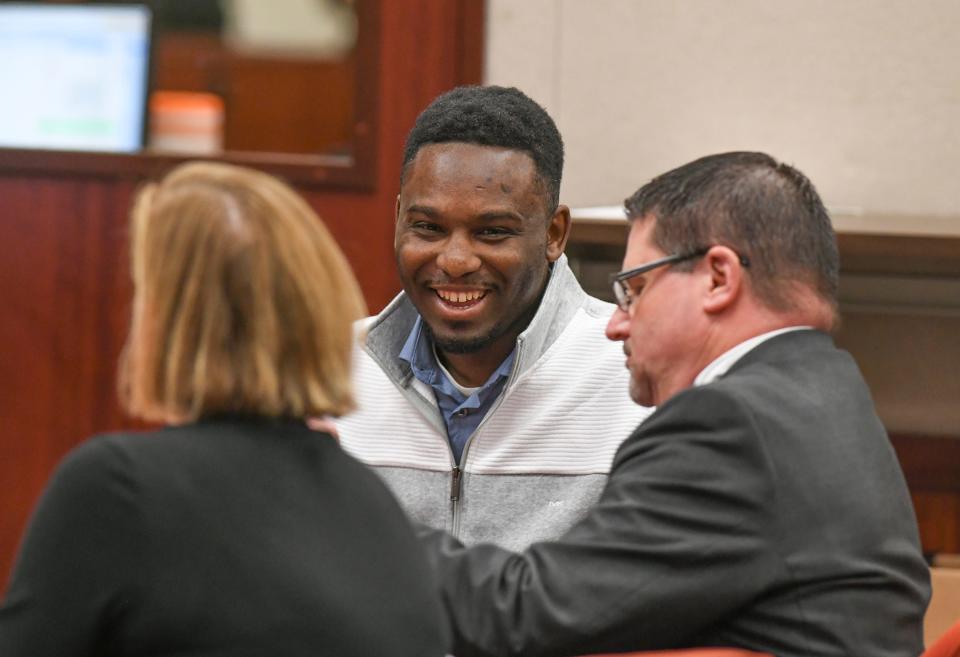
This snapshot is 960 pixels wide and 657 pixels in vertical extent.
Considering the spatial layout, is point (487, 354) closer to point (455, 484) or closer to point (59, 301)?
point (455, 484)

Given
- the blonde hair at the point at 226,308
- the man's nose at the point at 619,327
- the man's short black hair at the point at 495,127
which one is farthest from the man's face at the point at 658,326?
the blonde hair at the point at 226,308

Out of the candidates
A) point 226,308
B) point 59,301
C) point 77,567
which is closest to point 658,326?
point 226,308

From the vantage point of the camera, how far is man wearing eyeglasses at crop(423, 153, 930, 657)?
1.44 meters

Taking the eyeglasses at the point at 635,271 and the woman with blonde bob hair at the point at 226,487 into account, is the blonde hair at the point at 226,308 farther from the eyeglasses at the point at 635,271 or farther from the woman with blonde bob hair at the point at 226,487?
the eyeglasses at the point at 635,271

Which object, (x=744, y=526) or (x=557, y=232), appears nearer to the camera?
(x=744, y=526)

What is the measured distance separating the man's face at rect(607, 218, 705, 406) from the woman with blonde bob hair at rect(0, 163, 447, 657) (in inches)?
18.3

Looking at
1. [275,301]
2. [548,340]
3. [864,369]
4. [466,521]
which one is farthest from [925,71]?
[275,301]

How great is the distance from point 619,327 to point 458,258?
0.36 metres

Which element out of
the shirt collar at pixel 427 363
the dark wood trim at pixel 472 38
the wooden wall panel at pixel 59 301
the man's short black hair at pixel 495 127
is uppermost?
the dark wood trim at pixel 472 38

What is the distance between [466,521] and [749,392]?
60 centimetres

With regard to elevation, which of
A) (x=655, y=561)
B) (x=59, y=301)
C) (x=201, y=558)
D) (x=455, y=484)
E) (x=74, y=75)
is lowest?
(x=59, y=301)

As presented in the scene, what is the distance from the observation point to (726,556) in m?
1.43

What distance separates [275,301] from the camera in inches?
49.0

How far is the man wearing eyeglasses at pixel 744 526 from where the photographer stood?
144 centimetres
